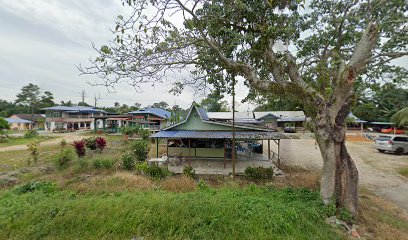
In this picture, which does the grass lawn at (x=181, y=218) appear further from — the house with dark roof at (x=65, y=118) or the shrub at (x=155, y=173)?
the house with dark roof at (x=65, y=118)

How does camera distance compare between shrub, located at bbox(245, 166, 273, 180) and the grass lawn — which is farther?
shrub, located at bbox(245, 166, 273, 180)

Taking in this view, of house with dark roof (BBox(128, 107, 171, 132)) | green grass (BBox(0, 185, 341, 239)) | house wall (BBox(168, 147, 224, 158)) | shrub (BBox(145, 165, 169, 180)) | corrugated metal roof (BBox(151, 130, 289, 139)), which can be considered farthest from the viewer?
house with dark roof (BBox(128, 107, 171, 132))

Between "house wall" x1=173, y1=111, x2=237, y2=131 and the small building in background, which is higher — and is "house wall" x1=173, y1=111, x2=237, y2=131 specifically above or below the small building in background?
below

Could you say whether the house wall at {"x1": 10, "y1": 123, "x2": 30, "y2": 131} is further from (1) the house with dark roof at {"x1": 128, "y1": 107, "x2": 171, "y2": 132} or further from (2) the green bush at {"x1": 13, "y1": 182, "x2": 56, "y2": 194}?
(2) the green bush at {"x1": 13, "y1": 182, "x2": 56, "y2": 194}

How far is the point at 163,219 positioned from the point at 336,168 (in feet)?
17.0

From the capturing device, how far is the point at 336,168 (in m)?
5.71

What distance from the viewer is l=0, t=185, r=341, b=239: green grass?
13.9 ft

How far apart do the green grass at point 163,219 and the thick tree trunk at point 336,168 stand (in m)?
0.81

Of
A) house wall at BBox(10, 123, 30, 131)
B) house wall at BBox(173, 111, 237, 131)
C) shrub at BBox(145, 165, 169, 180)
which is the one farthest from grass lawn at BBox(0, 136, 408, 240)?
house wall at BBox(10, 123, 30, 131)

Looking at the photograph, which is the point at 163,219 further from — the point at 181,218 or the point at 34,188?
the point at 34,188

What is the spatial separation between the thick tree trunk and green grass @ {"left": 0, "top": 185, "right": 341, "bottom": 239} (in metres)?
A: 0.81

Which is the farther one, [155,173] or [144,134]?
[144,134]

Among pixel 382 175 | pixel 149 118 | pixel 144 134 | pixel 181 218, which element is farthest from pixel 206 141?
pixel 149 118

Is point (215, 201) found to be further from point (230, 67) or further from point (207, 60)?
point (207, 60)
